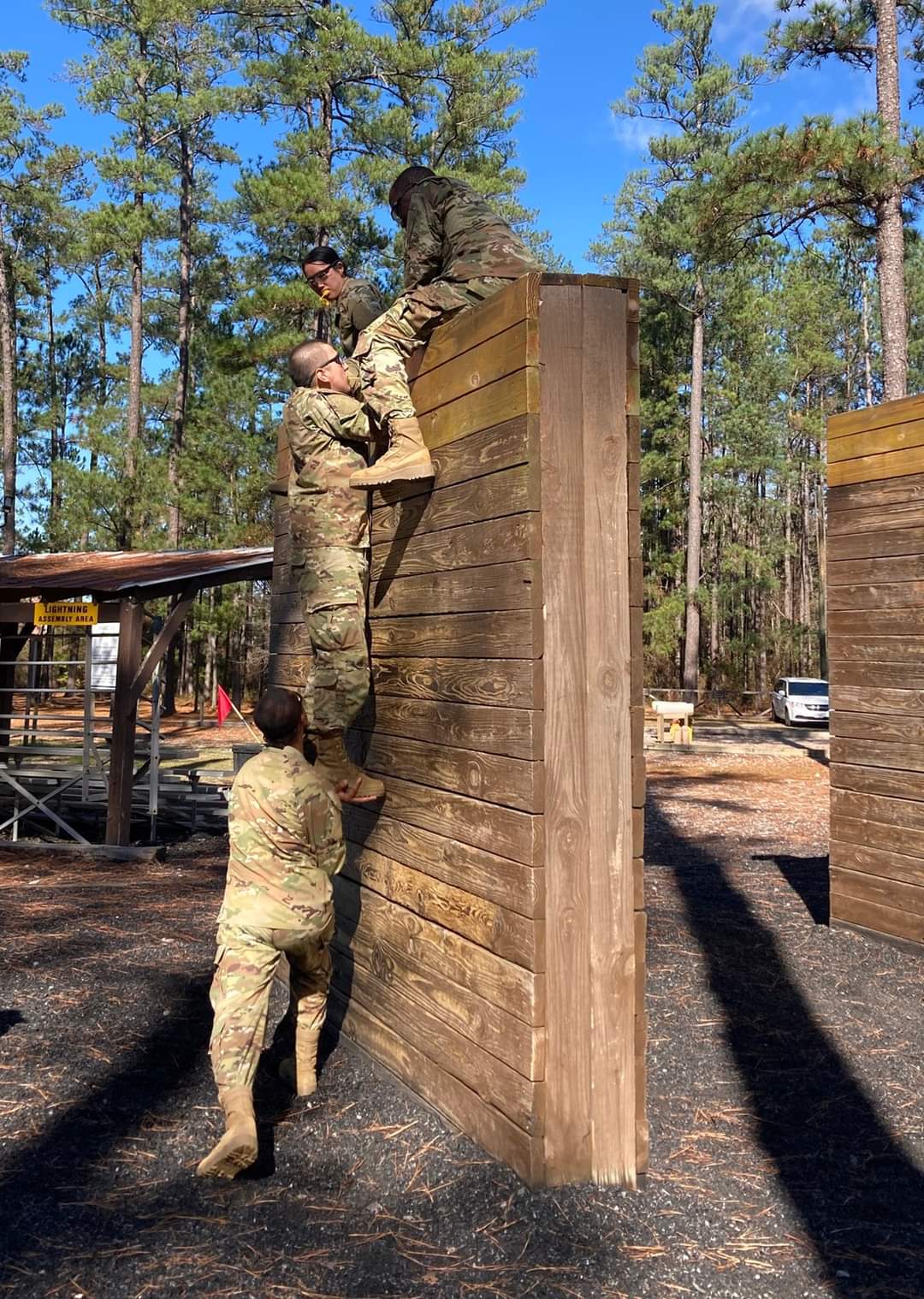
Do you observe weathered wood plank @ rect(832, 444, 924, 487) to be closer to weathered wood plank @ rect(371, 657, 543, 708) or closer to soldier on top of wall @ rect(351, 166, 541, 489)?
soldier on top of wall @ rect(351, 166, 541, 489)

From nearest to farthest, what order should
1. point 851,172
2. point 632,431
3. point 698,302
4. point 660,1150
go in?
point 632,431 < point 660,1150 < point 851,172 < point 698,302

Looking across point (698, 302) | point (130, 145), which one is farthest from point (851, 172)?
point (130, 145)

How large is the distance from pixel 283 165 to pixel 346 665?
2012 cm

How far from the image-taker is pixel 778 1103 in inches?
167

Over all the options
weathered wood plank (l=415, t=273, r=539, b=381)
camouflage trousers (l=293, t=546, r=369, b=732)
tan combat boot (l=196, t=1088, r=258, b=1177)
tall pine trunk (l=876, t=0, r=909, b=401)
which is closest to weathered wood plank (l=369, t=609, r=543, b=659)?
camouflage trousers (l=293, t=546, r=369, b=732)

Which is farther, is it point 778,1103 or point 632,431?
point 778,1103

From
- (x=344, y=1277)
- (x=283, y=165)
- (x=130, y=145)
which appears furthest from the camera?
(x=130, y=145)

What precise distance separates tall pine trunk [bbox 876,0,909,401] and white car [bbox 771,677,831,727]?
532 inches

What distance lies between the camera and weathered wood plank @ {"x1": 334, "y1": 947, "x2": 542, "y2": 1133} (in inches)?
129

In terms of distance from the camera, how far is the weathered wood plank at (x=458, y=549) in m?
3.36

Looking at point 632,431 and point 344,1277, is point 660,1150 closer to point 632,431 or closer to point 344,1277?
point 344,1277

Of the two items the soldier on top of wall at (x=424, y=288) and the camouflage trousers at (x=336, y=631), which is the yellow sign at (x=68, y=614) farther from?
the soldier on top of wall at (x=424, y=288)

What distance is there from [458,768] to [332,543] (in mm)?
1269

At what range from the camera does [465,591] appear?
3.77 m
